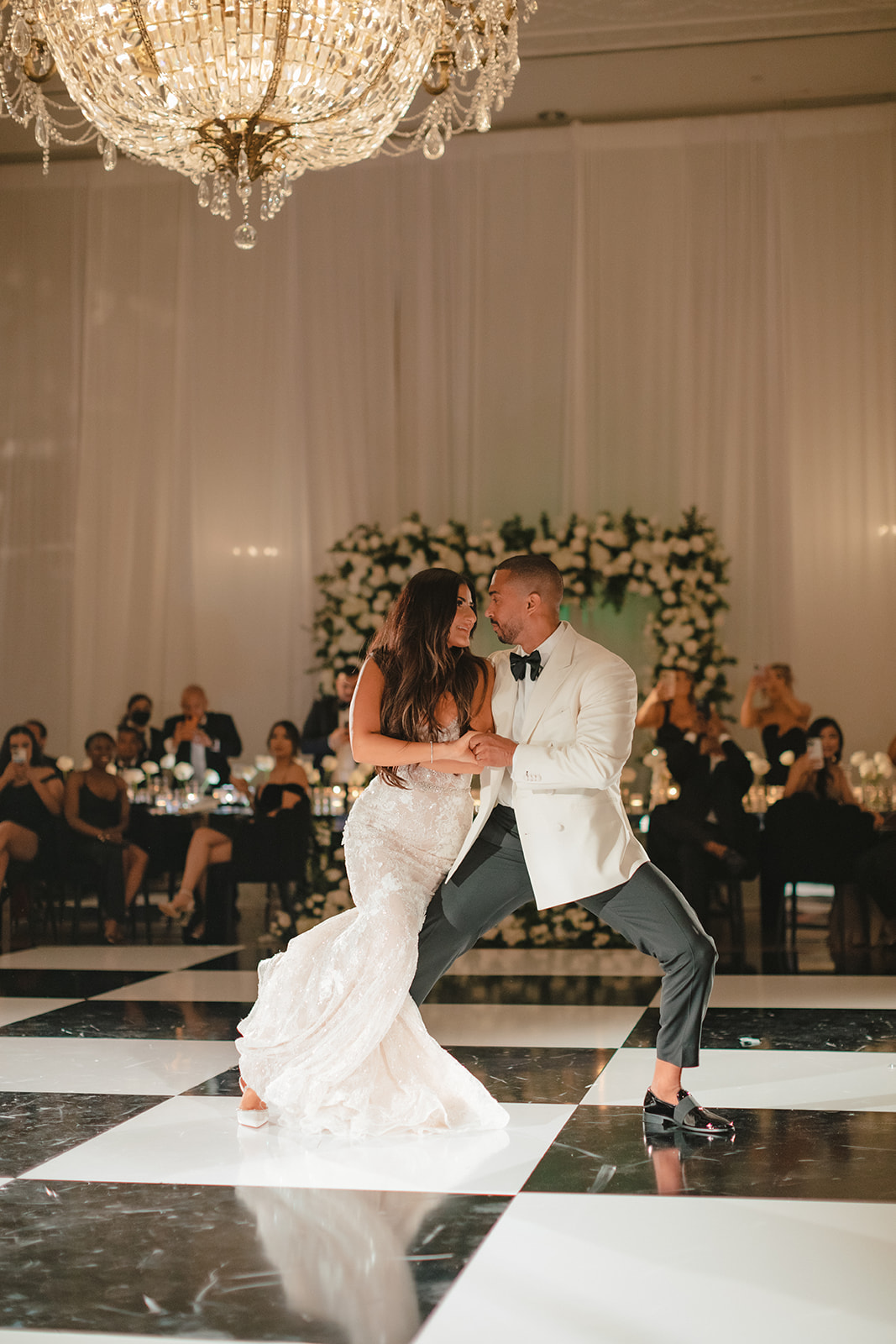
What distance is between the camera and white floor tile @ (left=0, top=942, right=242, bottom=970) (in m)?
6.18

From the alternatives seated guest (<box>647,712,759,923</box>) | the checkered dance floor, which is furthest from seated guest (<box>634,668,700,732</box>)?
the checkered dance floor

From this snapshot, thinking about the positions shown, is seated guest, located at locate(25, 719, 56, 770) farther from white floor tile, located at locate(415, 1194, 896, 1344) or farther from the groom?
white floor tile, located at locate(415, 1194, 896, 1344)

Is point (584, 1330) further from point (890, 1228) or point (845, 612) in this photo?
point (845, 612)

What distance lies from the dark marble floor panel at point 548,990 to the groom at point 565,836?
5.84ft

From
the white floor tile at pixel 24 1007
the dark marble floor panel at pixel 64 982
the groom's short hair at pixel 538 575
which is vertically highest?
the groom's short hair at pixel 538 575

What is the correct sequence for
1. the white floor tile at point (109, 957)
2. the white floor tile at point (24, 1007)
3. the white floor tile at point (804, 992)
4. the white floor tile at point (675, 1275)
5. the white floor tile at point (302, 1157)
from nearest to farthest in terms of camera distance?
the white floor tile at point (675, 1275)
the white floor tile at point (302, 1157)
the white floor tile at point (24, 1007)
the white floor tile at point (804, 992)
the white floor tile at point (109, 957)

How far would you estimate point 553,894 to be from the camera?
3.21 m

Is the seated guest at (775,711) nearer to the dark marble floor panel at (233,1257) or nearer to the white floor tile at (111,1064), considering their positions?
the white floor tile at (111,1064)

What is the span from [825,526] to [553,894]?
695 cm

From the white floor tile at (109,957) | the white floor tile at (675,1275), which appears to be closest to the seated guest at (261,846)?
the white floor tile at (109,957)

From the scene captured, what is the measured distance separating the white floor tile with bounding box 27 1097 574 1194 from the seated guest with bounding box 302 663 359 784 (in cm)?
307

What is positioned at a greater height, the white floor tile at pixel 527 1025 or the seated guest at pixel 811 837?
the seated guest at pixel 811 837

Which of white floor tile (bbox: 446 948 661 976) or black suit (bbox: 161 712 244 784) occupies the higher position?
black suit (bbox: 161 712 244 784)

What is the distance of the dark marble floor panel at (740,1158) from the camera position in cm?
281
